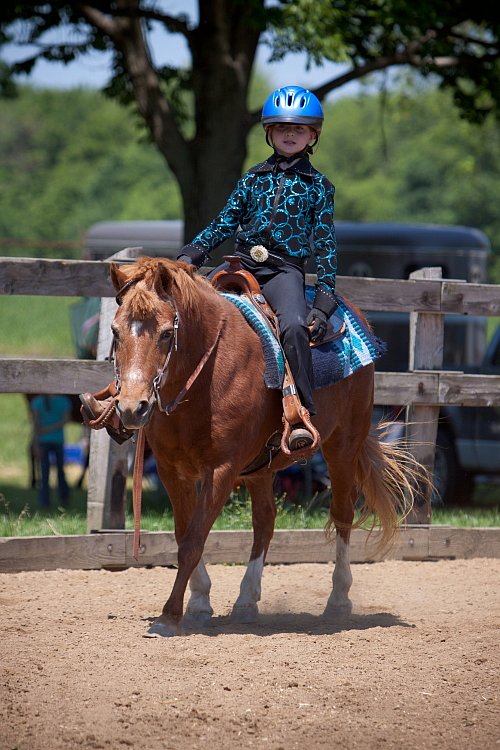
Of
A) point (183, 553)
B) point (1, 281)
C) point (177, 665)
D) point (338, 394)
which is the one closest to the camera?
point (177, 665)

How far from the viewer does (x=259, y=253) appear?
5.52 m

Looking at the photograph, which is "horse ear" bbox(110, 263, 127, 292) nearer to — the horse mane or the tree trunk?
the horse mane

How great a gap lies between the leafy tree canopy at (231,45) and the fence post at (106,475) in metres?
3.35

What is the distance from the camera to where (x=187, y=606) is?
5.72 metres

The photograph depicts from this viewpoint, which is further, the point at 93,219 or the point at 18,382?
the point at 93,219

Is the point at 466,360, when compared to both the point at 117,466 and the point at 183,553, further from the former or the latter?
the point at 183,553

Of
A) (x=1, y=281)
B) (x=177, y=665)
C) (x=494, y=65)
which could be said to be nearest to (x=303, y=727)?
(x=177, y=665)

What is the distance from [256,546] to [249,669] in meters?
1.45

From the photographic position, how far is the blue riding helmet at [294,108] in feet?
18.2

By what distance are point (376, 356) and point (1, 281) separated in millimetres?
2411

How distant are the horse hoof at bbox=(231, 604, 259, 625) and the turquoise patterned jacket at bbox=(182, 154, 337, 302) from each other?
180 centimetres

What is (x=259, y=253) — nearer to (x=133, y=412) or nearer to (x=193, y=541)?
(x=133, y=412)

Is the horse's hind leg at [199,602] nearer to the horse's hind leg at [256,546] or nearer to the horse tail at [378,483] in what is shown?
the horse's hind leg at [256,546]

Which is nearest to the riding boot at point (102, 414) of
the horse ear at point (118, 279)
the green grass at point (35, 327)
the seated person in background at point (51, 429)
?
the horse ear at point (118, 279)
